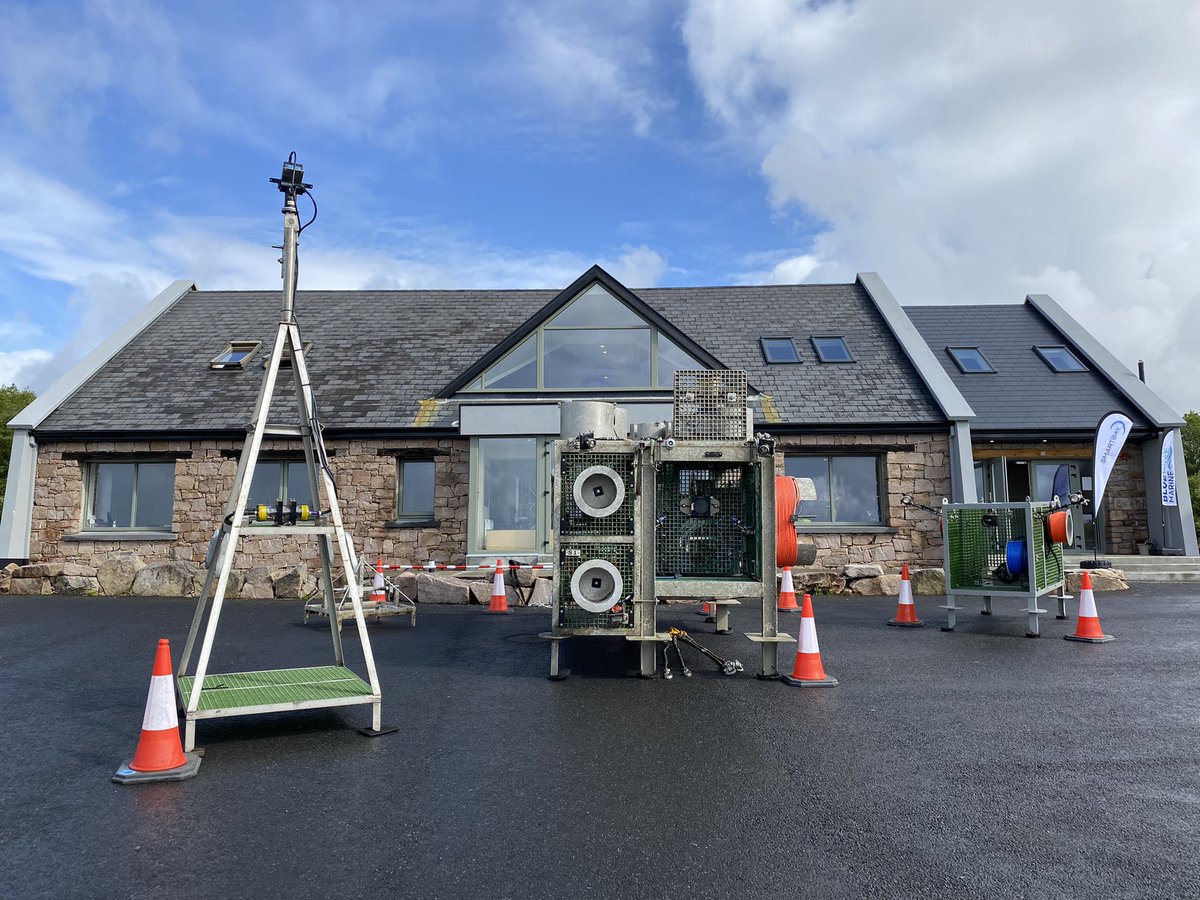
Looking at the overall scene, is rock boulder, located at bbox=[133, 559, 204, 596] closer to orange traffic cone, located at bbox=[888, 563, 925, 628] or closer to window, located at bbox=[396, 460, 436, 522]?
window, located at bbox=[396, 460, 436, 522]

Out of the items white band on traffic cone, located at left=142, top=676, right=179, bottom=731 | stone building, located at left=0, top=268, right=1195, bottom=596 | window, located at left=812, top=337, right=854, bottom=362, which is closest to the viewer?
white band on traffic cone, located at left=142, top=676, right=179, bottom=731

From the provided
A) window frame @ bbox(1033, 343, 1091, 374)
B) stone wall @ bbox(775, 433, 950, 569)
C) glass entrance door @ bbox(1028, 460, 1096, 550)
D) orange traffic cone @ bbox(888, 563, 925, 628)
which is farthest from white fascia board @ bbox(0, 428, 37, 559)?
window frame @ bbox(1033, 343, 1091, 374)

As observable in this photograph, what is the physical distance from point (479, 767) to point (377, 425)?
1237 cm

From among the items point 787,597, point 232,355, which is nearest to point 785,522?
point 787,597

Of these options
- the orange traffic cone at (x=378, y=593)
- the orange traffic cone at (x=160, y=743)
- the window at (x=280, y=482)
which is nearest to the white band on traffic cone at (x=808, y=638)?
the orange traffic cone at (x=160, y=743)

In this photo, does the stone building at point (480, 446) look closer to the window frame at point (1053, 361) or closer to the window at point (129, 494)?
the window at point (129, 494)

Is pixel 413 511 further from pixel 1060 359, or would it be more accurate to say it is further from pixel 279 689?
pixel 1060 359

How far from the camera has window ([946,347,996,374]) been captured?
1966 centimetres

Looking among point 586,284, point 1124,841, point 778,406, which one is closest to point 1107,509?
point 778,406

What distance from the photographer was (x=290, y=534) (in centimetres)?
498

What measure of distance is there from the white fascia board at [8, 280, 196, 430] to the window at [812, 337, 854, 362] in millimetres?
16600

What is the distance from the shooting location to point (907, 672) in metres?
7.46

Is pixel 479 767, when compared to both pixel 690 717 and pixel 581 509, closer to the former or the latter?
pixel 690 717

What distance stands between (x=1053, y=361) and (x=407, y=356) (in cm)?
1595
